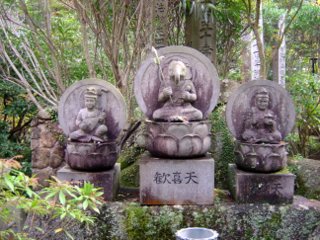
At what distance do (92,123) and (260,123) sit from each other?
150cm

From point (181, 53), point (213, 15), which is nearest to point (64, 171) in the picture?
point (181, 53)

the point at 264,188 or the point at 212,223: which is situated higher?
the point at 264,188

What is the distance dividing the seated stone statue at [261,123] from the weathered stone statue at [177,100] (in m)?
0.36

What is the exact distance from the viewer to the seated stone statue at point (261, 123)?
3523 millimetres

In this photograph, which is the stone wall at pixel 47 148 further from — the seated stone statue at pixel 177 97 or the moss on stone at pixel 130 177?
the seated stone statue at pixel 177 97

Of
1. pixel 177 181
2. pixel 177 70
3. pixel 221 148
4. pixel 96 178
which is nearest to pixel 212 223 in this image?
pixel 177 181

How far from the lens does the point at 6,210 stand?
1.99 meters

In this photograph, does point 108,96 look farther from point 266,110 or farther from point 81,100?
point 266,110

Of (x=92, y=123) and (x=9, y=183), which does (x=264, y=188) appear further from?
(x=9, y=183)

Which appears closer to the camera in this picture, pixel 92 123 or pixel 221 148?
pixel 92 123

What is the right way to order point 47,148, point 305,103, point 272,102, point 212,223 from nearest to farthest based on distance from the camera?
point 212,223 < point 272,102 < point 47,148 < point 305,103

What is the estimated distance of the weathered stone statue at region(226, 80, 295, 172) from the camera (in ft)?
11.3

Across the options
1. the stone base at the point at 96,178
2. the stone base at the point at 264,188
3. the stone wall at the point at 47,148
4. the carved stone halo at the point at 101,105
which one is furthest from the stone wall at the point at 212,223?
the stone wall at the point at 47,148

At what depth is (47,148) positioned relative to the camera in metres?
5.26
